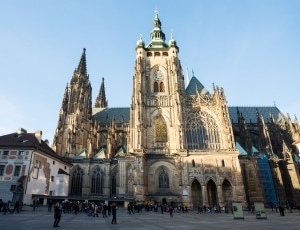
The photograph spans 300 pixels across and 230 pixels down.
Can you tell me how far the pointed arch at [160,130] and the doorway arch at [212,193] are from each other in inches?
386

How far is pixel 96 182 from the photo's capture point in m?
40.6

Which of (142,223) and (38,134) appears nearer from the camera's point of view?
(142,223)

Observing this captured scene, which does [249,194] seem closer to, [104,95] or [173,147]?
[173,147]

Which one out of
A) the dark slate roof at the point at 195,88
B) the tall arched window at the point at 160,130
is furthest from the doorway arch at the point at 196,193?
the dark slate roof at the point at 195,88

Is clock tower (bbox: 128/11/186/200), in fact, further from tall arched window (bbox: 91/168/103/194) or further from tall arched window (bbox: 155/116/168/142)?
tall arched window (bbox: 91/168/103/194)

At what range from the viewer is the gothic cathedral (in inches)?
1347

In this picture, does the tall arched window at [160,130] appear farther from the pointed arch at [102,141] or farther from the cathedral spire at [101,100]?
the cathedral spire at [101,100]

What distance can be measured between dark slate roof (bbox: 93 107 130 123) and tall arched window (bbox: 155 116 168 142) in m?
14.7

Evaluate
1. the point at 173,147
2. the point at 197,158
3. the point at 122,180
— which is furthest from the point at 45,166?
the point at 197,158

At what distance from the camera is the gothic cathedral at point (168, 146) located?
3422cm

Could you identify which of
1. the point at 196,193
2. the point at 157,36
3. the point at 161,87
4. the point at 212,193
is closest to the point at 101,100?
the point at 157,36

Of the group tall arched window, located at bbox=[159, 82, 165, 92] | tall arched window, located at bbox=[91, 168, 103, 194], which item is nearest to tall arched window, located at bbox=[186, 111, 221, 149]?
tall arched window, located at bbox=[159, 82, 165, 92]

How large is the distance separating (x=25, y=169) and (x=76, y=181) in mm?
15018

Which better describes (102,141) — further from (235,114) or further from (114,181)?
(235,114)
